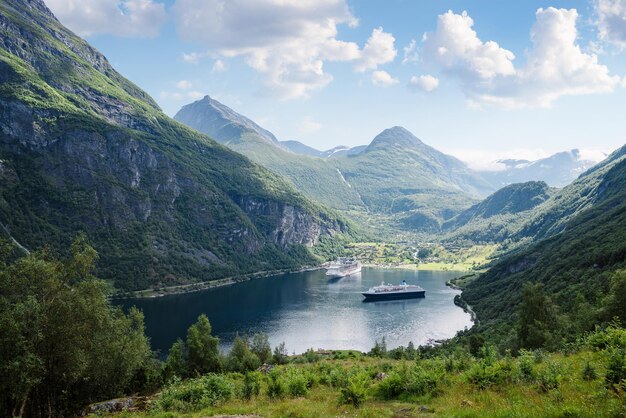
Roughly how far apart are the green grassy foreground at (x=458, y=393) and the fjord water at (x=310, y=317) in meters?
77.6

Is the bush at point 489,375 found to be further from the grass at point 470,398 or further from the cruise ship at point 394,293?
the cruise ship at point 394,293

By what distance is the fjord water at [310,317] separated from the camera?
117 metres

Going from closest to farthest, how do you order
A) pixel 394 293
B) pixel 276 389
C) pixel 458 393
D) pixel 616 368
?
Result: pixel 616 368, pixel 458 393, pixel 276 389, pixel 394 293

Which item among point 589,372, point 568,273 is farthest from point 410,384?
point 568,273

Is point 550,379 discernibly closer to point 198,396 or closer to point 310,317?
point 198,396

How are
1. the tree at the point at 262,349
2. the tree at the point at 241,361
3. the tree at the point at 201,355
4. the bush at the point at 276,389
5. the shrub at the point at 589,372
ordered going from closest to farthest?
the shrub at the point at 589,372, the bush at the point at 276,389, the tree at the point at 201,355, the tree at the point at 241,361, the tree at the point at 262,349

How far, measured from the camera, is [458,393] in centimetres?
1962

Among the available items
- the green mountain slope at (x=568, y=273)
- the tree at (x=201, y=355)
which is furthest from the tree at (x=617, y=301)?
the tree at (x=201, y=355)

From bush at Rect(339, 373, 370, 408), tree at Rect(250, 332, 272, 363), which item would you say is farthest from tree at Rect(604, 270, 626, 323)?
tree at Rect(250, 332, 272, 363)

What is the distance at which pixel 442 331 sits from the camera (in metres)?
122

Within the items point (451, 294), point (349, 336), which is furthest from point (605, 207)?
point (349, 336)

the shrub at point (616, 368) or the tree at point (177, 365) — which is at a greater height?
the shrub at point (616, 368)

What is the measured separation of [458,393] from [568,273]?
9768 cm

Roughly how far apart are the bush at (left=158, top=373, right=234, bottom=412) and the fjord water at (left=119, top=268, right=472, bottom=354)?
75.4 m
